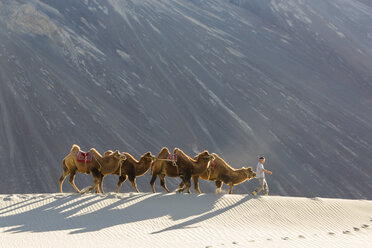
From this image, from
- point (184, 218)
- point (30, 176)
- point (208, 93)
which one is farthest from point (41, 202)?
point (208, 93)

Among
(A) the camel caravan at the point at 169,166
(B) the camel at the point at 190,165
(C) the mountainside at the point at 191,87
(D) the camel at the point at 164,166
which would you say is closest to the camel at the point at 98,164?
(A) the camel caravan at the point at 169,166

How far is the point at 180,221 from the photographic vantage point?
11758 mm

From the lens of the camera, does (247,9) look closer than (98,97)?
No

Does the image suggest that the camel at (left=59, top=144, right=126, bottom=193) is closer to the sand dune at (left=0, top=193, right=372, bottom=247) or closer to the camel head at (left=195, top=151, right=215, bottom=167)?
the sand dune at (left=0, top=193, right=372, bottom=247)

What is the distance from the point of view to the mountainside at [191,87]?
2786 centimetres

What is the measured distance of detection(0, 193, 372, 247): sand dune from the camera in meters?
9.87

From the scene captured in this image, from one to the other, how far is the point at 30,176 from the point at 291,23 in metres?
26.8

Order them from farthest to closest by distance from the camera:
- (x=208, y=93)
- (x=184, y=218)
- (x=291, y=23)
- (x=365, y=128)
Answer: (x=291, y=23) → (x=208, y=93) → (x=365, y=128) → (x=184, y=218)

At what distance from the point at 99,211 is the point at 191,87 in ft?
73.3

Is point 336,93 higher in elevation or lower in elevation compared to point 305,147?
higher

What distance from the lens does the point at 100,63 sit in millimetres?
35188

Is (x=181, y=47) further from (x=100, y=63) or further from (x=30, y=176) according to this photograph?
(x=30, y=176)

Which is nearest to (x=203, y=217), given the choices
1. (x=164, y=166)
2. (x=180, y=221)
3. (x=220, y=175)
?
(x=180, y=221)

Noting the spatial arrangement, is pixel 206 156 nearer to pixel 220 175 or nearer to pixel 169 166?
pixel 220 175
